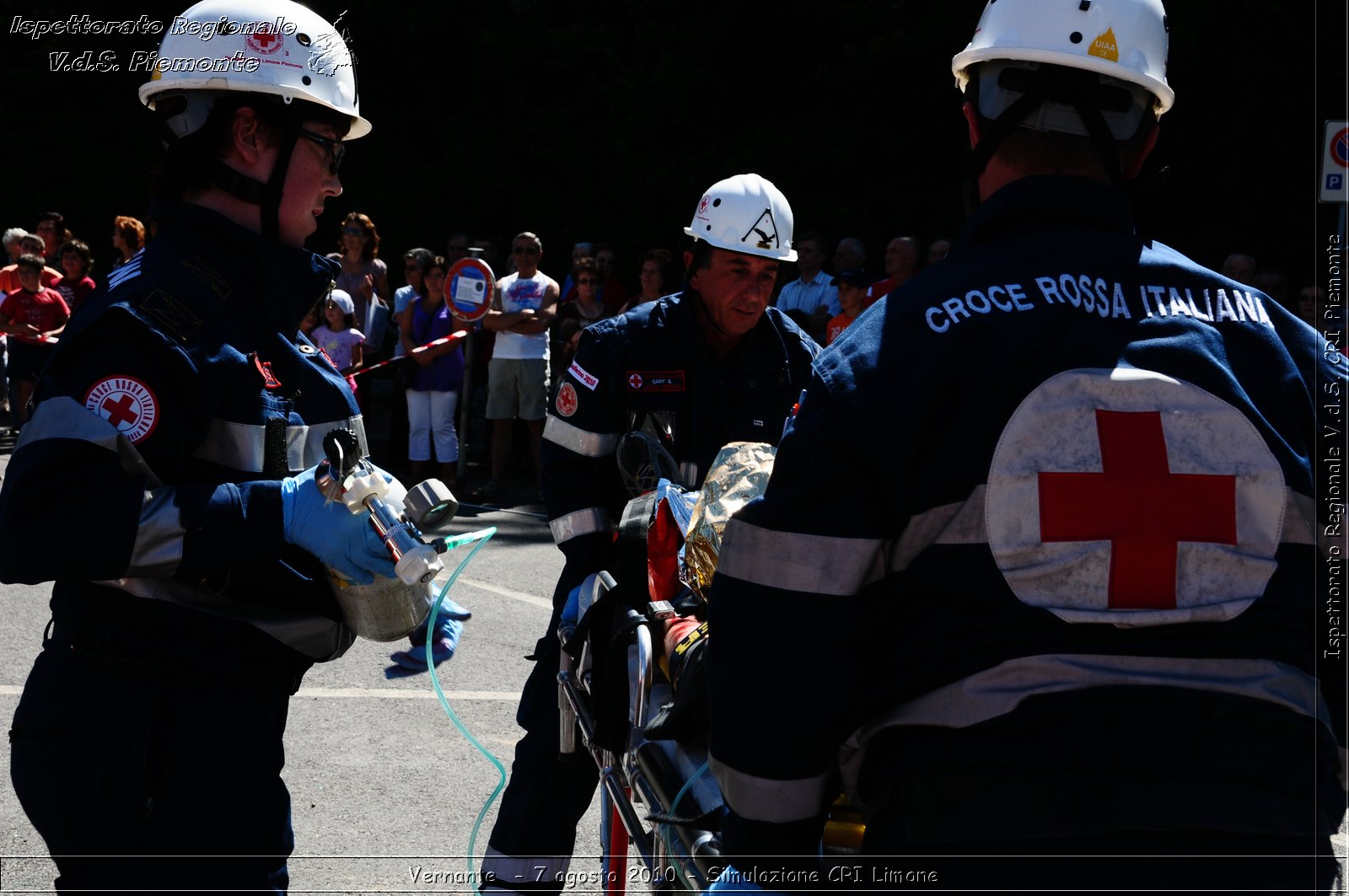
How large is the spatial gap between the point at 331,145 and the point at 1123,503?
182cm

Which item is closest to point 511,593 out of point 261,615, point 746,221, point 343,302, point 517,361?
point 517,361

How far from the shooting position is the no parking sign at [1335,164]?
8.16 meters

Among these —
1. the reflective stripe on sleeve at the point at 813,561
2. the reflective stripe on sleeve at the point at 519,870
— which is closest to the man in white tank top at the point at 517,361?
the reflective stripe on sleeve at the point at 519,870

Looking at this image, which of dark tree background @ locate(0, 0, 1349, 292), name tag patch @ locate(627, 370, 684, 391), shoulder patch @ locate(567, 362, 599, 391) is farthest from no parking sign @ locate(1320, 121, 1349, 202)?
shoulder patch @ locate(567, 362, 599, 391)

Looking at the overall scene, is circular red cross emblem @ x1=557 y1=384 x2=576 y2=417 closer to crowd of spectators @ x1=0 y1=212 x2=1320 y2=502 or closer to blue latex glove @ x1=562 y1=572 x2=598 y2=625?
blue latex glove @ x1=562 y1=572 x2=598 y2=625

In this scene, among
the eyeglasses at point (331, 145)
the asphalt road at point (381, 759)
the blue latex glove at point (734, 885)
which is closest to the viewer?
the blue latex glove at point (734, 885)

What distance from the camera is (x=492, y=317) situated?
11.5 meters

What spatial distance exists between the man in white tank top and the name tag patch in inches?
290

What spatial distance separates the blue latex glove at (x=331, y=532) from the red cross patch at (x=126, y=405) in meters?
0.26

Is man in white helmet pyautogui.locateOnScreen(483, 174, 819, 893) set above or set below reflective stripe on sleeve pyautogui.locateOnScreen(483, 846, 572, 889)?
above

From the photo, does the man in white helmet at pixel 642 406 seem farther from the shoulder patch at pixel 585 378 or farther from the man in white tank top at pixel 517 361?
the man in white tank top at pixel 517 361

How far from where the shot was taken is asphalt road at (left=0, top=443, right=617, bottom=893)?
163 inches

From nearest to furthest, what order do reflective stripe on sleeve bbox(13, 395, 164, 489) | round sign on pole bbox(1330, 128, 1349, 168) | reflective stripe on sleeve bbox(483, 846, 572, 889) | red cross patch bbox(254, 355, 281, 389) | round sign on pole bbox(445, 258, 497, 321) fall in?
reflective stripe on sleeve bbox(13, 395, 164, 489) → red cross patch bbox(254, 355, 281, 389) → reflective stripe on sleeve bbox(483, 846, 572, 889) → round sign on pole bbox(1330, 128, 1349, 168) → round sign on pole bbox(445, 258, 497, 321)

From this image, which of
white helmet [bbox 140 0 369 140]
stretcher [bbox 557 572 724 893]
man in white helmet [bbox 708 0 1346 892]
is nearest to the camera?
man in white helmet [bbox 708 0 1346 892]
